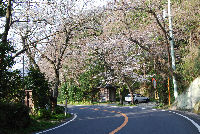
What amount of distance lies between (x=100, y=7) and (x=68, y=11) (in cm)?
326

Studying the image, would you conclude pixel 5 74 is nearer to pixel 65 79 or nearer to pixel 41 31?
pixel 41 31

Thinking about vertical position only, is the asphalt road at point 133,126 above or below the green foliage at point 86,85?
below

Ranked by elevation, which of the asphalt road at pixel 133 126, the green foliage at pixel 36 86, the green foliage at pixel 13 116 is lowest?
the asphalt road at pixel 133 126

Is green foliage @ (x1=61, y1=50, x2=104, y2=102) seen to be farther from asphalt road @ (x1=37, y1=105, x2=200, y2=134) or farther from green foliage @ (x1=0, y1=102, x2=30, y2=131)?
green foliage @ (x1=0, y1=102, x2=30, y2=131)

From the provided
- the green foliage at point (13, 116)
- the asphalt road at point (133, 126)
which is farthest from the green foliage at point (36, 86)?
the green foliage at point (13, 116)

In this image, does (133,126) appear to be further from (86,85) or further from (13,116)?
(86,85)

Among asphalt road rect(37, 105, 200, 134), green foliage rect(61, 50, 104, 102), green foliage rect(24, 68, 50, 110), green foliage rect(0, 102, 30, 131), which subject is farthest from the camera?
green foliage rect(61, 50, 104, 102)

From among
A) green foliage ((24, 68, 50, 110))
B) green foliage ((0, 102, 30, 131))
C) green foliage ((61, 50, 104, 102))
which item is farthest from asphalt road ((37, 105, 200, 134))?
green foliage ((61, 50, 104, 102))

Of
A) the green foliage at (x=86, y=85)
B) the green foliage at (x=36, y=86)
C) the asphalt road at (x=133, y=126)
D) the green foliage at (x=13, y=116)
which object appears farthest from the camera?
the green foliage at (x=86, y=85)

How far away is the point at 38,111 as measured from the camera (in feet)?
57.7

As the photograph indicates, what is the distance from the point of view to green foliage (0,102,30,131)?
1015 cm

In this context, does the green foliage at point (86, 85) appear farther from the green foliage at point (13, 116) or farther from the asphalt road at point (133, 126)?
the green foliage at point (13, 116)

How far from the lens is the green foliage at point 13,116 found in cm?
1015

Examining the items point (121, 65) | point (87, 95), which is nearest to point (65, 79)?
point (87, 95)
